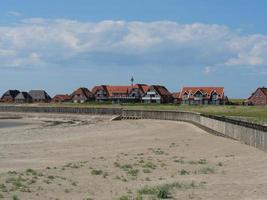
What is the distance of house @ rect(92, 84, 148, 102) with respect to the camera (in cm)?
17234

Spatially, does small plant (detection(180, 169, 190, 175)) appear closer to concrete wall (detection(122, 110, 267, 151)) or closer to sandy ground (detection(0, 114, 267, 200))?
sandy ground (detection(0, 114, 267, 200))

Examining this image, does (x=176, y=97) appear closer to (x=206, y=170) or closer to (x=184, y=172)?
(x=206, y=170)

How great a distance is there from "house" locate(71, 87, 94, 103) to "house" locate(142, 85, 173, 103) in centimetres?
1901

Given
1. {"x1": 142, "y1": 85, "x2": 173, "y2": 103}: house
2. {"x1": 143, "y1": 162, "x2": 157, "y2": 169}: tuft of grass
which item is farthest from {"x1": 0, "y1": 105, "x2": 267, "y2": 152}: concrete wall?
{"x1": 142, "y1": 85, "x2": 173, "y2": 103}: house

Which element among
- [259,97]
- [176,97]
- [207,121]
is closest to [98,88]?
[176,97]

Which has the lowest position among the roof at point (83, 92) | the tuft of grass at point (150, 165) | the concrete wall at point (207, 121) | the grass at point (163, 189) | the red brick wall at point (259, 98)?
the tuft of grass at point (150, 165)

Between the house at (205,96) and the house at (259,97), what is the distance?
882 cm

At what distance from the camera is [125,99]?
577 ft

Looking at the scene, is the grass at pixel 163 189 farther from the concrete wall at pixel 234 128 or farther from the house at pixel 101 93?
the house at pixel 101 93

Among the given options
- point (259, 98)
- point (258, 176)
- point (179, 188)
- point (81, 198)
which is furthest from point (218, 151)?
point (259, 98)

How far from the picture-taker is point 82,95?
179875 mm

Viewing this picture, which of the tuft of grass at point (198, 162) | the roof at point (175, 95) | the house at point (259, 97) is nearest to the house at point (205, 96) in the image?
the house at point (259, 97)

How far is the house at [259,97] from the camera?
463 feet

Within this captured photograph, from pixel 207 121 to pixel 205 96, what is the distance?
309 feet
